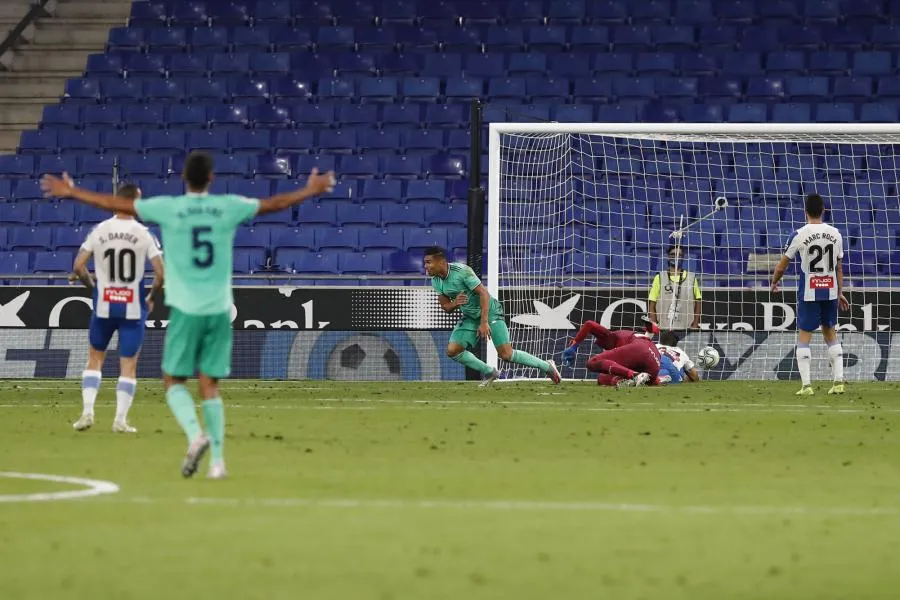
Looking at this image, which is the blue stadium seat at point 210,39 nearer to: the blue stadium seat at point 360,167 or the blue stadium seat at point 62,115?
the blue stadium seat at point 62,115

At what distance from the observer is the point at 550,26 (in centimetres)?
3372

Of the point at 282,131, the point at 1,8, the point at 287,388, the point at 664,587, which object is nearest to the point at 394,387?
the point at 287,388

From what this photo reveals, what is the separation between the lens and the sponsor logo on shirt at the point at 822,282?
19375 mm

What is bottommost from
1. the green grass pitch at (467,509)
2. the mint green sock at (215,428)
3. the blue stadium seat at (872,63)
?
the green grass pitch at (467,509)

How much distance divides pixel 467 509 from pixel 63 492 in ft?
7.33

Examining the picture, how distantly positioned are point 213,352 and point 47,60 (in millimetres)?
27150

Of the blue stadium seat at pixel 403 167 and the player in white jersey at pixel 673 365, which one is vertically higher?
the blue stadium seat at pixel 403 167

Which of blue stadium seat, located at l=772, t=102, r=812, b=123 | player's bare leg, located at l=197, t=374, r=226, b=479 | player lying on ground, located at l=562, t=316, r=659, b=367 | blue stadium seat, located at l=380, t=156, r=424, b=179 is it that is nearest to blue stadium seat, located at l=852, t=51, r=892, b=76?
blue stadium seat, located at l=772, t=102, r=812, b=123

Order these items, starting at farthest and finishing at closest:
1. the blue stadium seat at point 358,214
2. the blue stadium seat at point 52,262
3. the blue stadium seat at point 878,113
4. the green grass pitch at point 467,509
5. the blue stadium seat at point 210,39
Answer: the blue stadium seat at point 210,39, the blue stadium seat at point 878,113, the blue stadium seat at point 358,214, the blue stadium seat at point 52,262, the green grass pitch at point 467,509

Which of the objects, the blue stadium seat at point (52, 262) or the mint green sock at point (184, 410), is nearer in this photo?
the mint green sock at point (184, 410)

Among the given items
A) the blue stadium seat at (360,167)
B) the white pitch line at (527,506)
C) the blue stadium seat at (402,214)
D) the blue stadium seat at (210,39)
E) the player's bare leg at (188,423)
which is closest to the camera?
the white pitch line at (527,506)

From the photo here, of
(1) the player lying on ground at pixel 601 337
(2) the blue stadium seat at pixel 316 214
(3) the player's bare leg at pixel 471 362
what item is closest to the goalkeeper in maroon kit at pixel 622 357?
(1) the player lying on ground at pixel 601 337

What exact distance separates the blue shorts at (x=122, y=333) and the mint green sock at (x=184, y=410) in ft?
12.9

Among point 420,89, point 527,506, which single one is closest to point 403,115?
point 420,89
